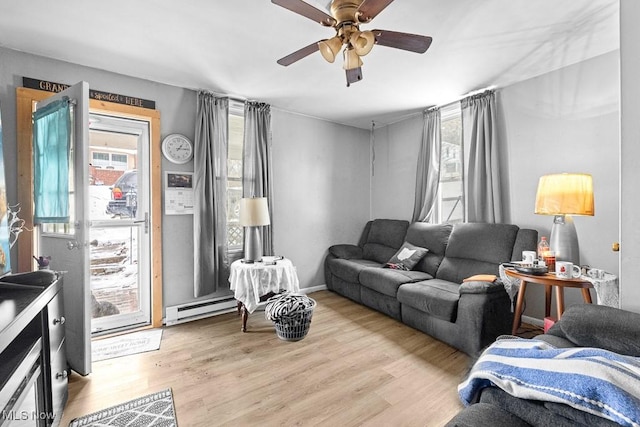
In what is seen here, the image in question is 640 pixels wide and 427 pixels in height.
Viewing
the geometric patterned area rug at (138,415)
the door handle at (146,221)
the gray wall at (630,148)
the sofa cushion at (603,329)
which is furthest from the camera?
the door handle at (146,221)

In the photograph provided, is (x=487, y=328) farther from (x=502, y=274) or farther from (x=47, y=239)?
(x=47, y=239)

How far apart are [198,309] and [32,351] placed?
184 cm

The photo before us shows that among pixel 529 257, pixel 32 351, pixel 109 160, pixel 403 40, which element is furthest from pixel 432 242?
pixel 109 160

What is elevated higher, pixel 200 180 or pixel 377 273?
pixel 200 180

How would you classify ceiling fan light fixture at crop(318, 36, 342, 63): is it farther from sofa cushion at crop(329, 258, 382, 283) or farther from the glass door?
sofa cushion at crop(329, 258, 382, 283)

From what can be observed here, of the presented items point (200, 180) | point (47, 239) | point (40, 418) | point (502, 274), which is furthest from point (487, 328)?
point (47, 239)

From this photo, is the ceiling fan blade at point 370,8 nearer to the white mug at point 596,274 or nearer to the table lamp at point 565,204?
the table lamp at point 565,204

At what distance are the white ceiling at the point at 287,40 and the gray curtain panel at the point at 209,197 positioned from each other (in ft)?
1.05

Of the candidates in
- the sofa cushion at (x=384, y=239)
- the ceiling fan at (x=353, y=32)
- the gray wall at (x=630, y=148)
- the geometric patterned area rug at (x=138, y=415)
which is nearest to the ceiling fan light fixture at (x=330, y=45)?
the ceiling fan at (x=353, y=32)

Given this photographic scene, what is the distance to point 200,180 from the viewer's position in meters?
3.08

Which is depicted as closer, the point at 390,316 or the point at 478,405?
the point at 478,405

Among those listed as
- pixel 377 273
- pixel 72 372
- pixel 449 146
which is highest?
pixel 449 146

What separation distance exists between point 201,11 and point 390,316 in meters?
3.16

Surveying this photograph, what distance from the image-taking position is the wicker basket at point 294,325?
2.58 metres
